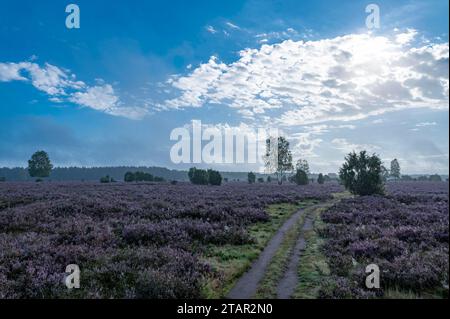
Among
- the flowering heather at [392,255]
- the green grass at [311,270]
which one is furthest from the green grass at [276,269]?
the flowering heather at [392,255]

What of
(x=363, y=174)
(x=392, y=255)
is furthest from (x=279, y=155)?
(x=392, y=255)

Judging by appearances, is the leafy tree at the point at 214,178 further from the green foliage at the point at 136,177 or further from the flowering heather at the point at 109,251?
the flowering heather at the point at 109,251

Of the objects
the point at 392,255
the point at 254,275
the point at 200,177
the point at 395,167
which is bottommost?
the point at 254,275

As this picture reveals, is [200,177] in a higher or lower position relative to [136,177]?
higher

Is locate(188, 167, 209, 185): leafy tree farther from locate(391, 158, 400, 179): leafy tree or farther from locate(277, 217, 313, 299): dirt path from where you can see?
locate(391, 158, 400, 179): leafy tree

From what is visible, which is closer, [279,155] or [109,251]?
[109,251]

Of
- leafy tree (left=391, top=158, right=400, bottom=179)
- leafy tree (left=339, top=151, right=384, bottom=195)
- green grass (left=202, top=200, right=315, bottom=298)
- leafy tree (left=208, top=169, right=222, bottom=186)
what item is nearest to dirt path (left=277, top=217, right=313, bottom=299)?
green grass (left=202, top=200, right=315, bottom=298)

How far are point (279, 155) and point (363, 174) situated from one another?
6064 centimetres

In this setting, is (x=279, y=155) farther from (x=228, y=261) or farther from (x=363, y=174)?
(x=228, y=261)

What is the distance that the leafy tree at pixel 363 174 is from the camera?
4412cm

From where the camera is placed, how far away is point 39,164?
11012 centimetres
